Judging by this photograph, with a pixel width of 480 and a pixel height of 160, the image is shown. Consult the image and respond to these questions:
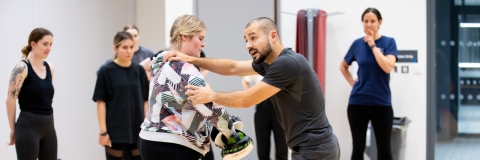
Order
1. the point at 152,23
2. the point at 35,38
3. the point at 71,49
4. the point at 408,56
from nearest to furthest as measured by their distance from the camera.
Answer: the point at 35,38 → the point at 408,56 → the point at 71,49 → the point at 152,23

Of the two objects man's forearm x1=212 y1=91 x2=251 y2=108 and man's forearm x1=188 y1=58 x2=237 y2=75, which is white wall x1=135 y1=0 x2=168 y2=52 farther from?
man's forearm x1=212 y1=91 x2=251 y2=108

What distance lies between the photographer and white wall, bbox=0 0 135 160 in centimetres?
517

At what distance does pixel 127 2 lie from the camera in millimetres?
6117

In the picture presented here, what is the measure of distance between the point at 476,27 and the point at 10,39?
4328mm

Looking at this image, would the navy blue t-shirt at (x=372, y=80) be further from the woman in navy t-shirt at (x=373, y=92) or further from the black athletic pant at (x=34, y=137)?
the black athletic pant at (x=34, y=137)

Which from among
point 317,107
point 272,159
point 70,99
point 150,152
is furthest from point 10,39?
point 317,107

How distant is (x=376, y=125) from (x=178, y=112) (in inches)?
104

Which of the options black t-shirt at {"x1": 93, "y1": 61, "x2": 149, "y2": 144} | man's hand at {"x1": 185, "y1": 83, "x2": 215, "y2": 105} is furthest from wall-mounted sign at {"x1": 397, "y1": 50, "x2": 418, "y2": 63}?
A: man's hand at {"x1": 185, "y1": 83, "x2": 215, "y2": 105}

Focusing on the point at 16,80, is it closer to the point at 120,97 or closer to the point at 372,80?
the point at 120,97

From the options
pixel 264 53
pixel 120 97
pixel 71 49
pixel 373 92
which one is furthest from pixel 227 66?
pixel 71 49

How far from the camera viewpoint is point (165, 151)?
8.32 feet

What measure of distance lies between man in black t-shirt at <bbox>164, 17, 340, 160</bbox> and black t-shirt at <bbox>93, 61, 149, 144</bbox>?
1.62 meters

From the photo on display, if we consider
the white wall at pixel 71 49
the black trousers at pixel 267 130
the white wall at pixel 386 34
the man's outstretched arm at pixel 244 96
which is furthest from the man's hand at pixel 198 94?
the white wall at pixel 386 34

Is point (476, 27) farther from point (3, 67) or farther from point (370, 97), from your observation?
point (3, 67)
